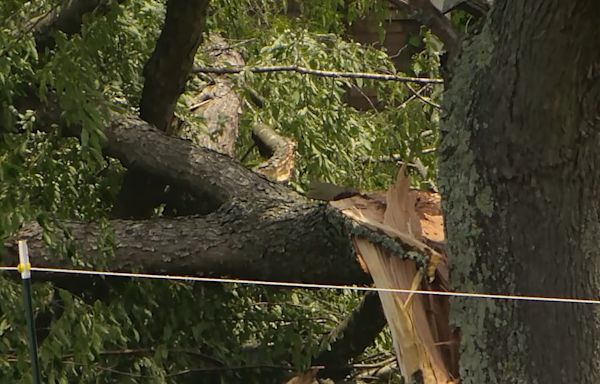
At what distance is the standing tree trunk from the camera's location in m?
2.46

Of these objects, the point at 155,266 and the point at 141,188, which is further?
the point at 141,188

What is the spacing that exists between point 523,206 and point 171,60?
181 cm

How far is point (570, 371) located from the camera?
255cm

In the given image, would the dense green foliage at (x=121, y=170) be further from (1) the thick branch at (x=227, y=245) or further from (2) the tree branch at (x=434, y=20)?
(2) the tree branch at (x=434, y=20)

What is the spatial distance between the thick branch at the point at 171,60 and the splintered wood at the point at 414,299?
1.18m

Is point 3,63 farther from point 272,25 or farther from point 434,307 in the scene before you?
point 272,25

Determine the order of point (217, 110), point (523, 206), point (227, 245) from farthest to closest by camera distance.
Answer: point (217, 110), point (227, 245), point (523, 206)

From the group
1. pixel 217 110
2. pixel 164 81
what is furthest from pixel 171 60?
pixel 217 110

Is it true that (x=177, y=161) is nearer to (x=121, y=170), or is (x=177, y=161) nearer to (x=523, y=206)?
(x=121, y=170)

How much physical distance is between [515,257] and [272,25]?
3.30 metres

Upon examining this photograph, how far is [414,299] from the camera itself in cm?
281

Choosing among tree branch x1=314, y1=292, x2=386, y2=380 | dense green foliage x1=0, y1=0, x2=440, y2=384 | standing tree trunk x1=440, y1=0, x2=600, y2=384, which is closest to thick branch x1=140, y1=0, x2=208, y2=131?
dense green foliage x1=0, y1=0, x2=440, y2=384

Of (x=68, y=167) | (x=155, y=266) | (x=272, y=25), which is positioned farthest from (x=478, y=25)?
(x=272, y=25)

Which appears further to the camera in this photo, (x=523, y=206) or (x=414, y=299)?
(x=414, y=299)
